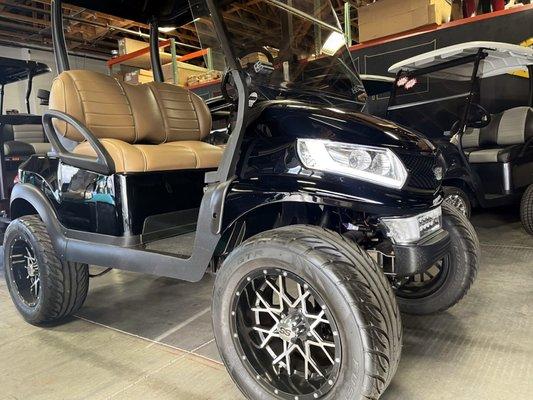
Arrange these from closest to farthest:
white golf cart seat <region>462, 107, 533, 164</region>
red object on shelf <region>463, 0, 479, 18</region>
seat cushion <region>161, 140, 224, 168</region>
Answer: seat cushion <region>161, 140, 224, 168</region> → white golf cart seat <region>462, 107, 533, 164</region> → red object on shelf <region>463, 0, 479, 18</region>

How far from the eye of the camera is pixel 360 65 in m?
5.68

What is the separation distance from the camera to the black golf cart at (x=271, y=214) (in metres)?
1.28

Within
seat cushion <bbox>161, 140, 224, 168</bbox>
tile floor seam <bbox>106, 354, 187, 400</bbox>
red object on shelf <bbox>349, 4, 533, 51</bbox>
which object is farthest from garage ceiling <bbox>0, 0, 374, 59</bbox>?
tile floor seam <bbox>106, 354, 187, 400</bbox>

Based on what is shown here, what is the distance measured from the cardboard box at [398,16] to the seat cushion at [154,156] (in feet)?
12.8

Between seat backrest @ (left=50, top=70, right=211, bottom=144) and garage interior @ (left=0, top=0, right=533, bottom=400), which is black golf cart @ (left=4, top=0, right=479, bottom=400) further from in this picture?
garage interior @ (left=0, top=0, right=533, bottom=400)

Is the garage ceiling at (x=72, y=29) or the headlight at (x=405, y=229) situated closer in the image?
the headlight at (x=405, y=229)

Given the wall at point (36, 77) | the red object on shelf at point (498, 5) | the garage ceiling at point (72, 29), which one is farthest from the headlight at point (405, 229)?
the wall at point (36, 77)

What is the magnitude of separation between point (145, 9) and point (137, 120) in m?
0.71

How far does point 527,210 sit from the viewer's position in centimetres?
371

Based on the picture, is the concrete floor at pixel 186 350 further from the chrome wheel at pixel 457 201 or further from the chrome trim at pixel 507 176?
the chrome trim at pixel 507 176

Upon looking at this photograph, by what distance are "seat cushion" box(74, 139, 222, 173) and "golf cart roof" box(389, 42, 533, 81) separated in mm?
2454

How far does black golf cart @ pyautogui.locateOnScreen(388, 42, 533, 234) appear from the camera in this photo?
Result: 3.68 m

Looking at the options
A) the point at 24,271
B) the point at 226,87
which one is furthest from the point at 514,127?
the point at 24,271

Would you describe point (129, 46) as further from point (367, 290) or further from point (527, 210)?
point (367, 290)
